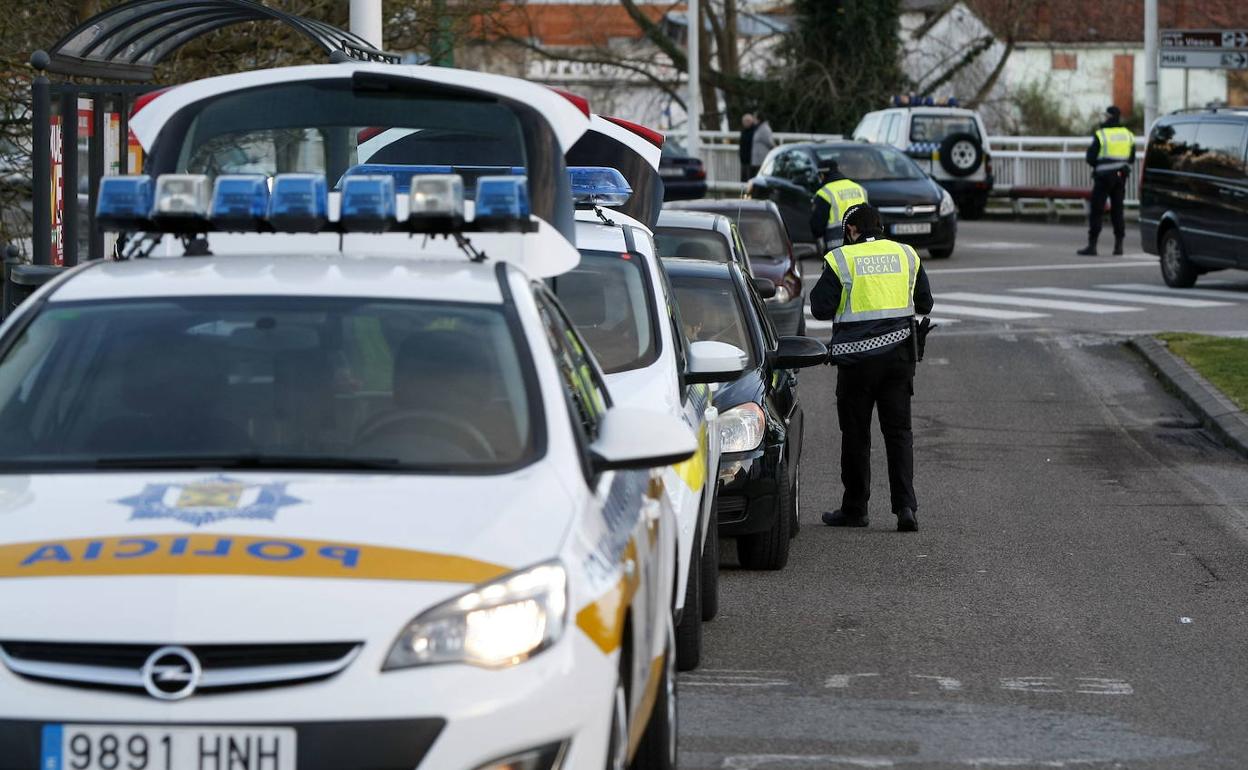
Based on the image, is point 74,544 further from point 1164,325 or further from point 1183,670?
point 1164,325

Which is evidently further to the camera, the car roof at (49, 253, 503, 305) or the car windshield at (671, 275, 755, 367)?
the car windshield at (671, 275, 755, 367)

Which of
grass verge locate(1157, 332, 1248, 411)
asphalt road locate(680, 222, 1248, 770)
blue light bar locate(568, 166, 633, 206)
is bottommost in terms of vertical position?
asphalt road locate(680, 222, 1248, 770)

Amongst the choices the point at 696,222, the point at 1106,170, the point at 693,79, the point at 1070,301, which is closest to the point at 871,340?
the point at 696,222

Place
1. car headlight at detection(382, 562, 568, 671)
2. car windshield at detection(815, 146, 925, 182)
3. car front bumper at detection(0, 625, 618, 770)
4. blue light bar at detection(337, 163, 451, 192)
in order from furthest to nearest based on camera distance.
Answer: car windshield at detection(815, 146, 925, 182), blue light bar at detection(337, 163, 451, 192), car headlight at detection(382, 562, 568, 671), car front bumper at detection(0, 625, 618, 770)

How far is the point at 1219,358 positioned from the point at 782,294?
370 cm

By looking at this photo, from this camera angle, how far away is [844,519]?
11391mm

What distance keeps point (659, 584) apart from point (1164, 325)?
1666 cm

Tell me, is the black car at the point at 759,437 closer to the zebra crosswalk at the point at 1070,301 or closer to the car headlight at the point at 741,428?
the car headlight at the point at 741,428

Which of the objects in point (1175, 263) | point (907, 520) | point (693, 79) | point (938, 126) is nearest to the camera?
point (907, 520)

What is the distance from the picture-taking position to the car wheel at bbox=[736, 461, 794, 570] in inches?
383

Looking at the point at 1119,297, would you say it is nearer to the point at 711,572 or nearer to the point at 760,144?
the point at 711,572

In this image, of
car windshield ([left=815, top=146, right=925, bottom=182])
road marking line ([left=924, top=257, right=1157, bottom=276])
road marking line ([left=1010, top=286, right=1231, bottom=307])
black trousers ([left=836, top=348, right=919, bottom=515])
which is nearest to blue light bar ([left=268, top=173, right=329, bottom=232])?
black trousers ([left=836, top=348, right=919, bottom=515])

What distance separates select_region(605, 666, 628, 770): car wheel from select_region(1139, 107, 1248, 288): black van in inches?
767

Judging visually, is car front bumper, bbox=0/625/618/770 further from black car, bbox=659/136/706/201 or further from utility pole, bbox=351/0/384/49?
black car, bbox=659/136/706/201
